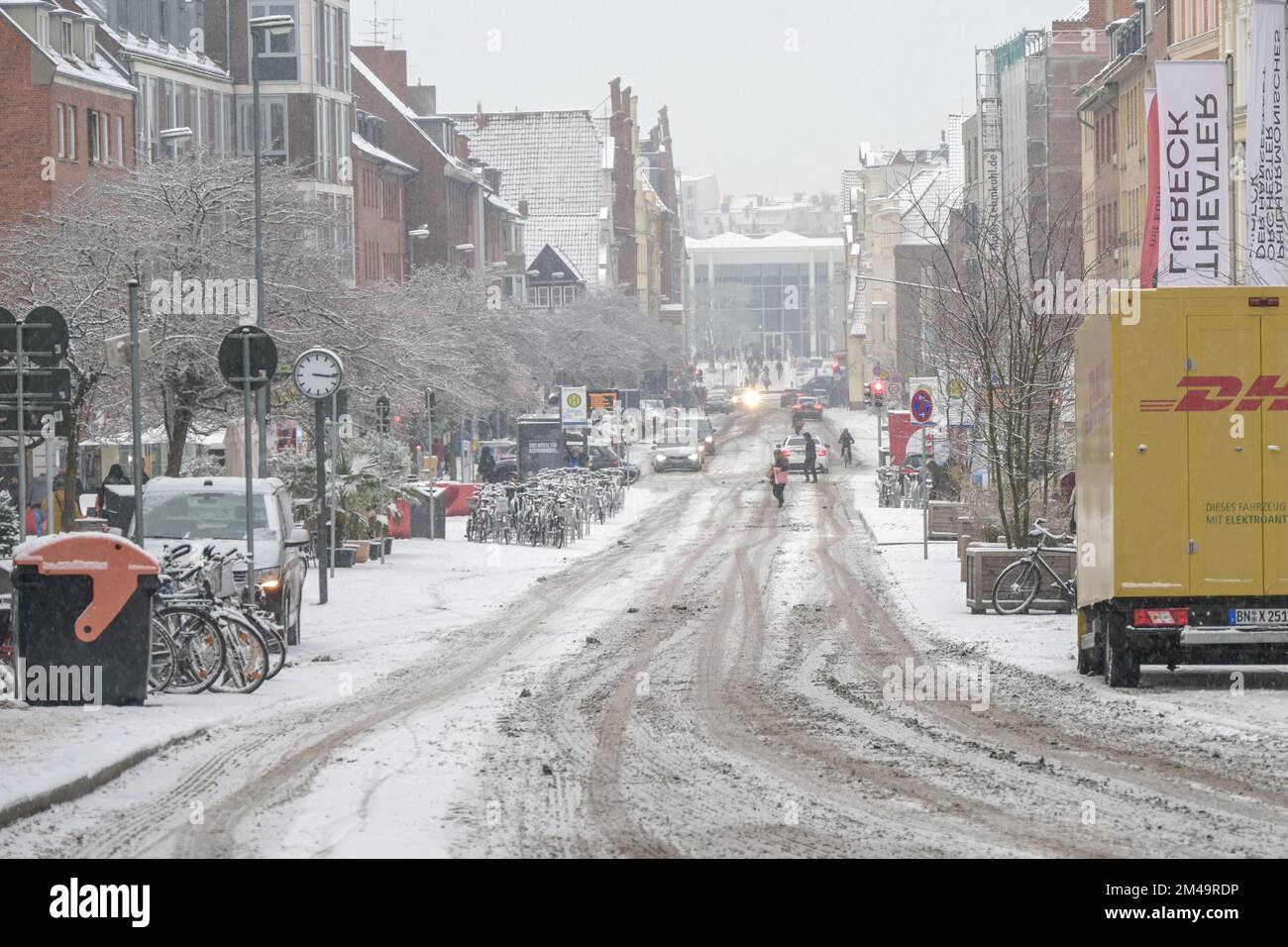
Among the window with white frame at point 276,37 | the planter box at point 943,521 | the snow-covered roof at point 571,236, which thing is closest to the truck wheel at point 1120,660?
the planter box at point 943,521

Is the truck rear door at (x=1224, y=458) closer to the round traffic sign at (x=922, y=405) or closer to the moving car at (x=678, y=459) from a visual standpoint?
the round traffic sign at (x=922, y=405)

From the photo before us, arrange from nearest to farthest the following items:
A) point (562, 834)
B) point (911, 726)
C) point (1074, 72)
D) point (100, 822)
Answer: point (562, 834) < point (100, 822) < point (911, 726) < point (1074, 72)

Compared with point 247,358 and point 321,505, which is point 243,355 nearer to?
point 247,358

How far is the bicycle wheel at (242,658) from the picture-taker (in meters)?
17.3

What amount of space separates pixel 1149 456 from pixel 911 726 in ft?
10.6

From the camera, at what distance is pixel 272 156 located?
67.2 metres

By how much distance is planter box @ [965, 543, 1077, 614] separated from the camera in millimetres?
25375

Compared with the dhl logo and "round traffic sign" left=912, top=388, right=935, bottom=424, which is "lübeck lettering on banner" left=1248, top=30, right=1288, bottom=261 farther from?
the dhl logo

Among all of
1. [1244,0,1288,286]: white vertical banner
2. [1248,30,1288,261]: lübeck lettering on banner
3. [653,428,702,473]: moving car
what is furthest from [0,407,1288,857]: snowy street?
[653,428,702,473]: moving car

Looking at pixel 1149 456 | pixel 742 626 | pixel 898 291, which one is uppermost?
pixel 898 291

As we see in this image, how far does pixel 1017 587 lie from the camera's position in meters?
25.3

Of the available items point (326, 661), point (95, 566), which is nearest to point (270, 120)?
point (326, 661)
